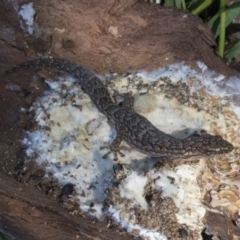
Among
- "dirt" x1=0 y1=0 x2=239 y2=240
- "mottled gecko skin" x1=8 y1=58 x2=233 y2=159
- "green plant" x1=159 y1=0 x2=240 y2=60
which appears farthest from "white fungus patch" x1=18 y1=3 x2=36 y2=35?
"green plant" x1=159 y1=0 x2=240 y2=60

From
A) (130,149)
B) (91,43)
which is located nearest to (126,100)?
(130,149)

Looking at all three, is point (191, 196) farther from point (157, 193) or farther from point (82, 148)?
point (82, 148)

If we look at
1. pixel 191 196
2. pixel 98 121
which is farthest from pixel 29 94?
pixel 191 196

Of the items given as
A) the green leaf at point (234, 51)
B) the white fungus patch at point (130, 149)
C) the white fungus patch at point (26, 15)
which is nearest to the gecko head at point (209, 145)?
the white fungus patch at point (130, 149)

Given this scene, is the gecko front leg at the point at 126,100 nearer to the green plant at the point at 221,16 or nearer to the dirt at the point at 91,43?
the dirt at the point at 91,43

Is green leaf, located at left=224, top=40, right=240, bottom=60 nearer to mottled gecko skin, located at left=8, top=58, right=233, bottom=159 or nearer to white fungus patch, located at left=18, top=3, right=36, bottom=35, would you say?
mottled gecko skin, located at left=8, top=58, right=233, bottom=159
